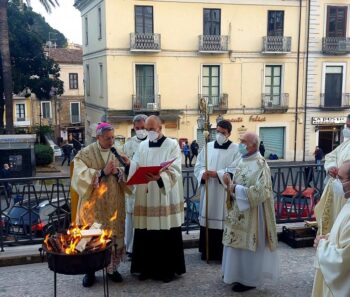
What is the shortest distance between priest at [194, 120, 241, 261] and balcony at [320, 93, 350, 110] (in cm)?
2115

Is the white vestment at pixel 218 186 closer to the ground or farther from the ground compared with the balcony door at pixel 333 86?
closer to the ground

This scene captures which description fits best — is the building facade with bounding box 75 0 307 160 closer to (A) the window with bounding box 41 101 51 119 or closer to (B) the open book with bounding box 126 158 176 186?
(A) the window with bounding box 41 101 51 119

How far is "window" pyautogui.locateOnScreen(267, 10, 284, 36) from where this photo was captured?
24219mm

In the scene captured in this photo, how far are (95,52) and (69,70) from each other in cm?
1709

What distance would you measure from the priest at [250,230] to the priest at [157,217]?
0.61 m

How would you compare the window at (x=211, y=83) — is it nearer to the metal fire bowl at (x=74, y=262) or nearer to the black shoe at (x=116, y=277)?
the black shoe at (x=116, y=277)

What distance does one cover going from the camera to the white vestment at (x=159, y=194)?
4898 millimetres

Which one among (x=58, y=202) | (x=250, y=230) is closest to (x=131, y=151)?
(x=58, y=202)

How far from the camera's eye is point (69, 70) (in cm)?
4138

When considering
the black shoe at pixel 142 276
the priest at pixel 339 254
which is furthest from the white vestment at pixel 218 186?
the priest at pixel 339 254

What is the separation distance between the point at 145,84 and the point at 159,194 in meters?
19.0

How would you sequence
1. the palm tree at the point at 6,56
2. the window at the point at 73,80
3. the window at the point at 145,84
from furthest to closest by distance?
the window at the point at 73,80, the window at the point at 145,84, the palm tree at the point at 6,56

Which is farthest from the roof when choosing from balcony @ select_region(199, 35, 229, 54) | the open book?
the open book

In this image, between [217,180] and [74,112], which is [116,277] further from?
[74,112]
